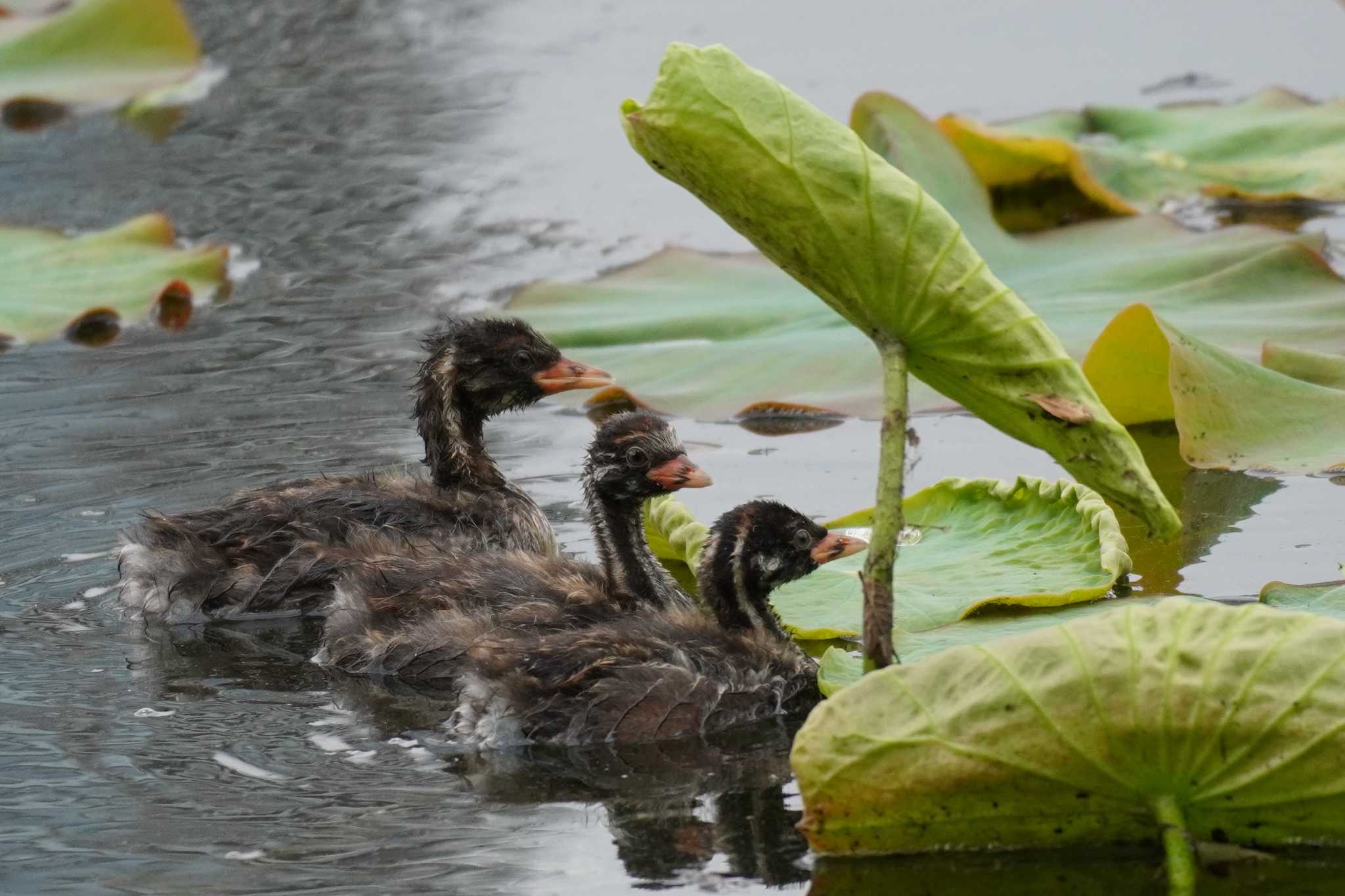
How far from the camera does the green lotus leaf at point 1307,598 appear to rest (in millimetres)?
4859

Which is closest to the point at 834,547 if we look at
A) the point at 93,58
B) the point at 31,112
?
the point at 31,112

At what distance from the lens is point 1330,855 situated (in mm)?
3961

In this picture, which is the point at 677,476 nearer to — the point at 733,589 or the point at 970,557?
the point at 733,589

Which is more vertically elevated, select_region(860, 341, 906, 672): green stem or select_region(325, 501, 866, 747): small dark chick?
select_region(860, 341, 906, 672): green stem

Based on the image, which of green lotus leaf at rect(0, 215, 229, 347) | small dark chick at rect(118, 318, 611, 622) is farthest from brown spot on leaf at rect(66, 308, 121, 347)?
small dark chick at rect(118, 318, 611, 622)

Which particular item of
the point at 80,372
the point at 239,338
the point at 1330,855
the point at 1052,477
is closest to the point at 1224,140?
the point at 1052,477

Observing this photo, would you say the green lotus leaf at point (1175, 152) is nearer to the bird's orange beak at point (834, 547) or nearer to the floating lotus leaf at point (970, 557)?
the floating lotus leaf at point (970, 557)

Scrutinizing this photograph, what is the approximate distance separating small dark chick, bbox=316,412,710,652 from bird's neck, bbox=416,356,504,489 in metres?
0.75

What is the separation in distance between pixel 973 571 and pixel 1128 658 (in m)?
1.69

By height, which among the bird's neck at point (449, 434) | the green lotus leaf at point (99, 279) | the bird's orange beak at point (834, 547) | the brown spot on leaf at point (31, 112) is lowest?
the bird's orange beak at point (834, 547)

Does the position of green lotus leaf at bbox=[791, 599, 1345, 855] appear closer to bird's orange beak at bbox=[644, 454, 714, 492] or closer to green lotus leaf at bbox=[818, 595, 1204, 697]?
green lotus leaf at bbox=[818, 595, 1204, 697]

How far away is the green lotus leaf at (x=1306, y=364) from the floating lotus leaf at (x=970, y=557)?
1250mm

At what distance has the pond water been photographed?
14.3 ft

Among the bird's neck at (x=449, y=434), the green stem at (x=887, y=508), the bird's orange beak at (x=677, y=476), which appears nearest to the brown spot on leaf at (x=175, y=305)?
the bird's neck at (x=449, y=434)
